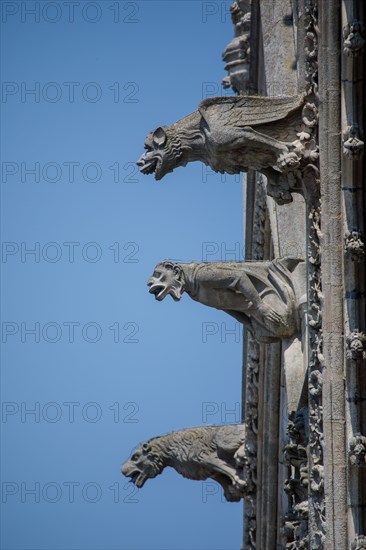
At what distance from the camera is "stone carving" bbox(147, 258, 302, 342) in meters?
19.2

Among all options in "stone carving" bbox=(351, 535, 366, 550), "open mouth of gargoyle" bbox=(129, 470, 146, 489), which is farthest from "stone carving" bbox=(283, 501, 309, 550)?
"open mouth of gargoyle" bbox=(129, 470, 146, 489)

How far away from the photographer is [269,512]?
22531 mm

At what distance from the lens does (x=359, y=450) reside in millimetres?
15188

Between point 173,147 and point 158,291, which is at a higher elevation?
point 173,147

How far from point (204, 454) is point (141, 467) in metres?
0.79

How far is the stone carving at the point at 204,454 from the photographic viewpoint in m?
23.5

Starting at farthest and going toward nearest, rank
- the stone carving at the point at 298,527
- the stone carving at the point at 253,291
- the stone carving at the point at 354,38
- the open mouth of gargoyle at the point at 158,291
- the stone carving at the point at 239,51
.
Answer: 1. the stone carving at the point at 239,51
2. the stone carving at the point at 253,291
3. the open mouth of gargoyle at the point at 158,291
4. the stone carving at the point at 298,527
5. the stone carving at the point at 354,38

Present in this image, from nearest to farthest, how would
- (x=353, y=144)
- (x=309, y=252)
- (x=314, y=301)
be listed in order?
1. (x=353, y=144)
2. (x=314, y=301)
3. (x=309, y=252)

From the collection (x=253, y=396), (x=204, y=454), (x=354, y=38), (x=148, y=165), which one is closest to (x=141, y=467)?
(x=204, y=454)

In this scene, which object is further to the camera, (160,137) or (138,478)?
(138,478)

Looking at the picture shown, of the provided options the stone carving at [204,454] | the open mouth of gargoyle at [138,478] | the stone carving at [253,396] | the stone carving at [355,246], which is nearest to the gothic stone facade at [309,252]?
the stone carving at [355,246]

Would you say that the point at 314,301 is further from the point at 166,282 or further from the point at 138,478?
the point at 138,478

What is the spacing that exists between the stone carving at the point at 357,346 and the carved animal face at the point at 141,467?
323 inches

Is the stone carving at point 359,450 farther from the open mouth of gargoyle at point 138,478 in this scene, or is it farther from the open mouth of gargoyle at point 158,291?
the open mouth of gargoyle at point 138,478
